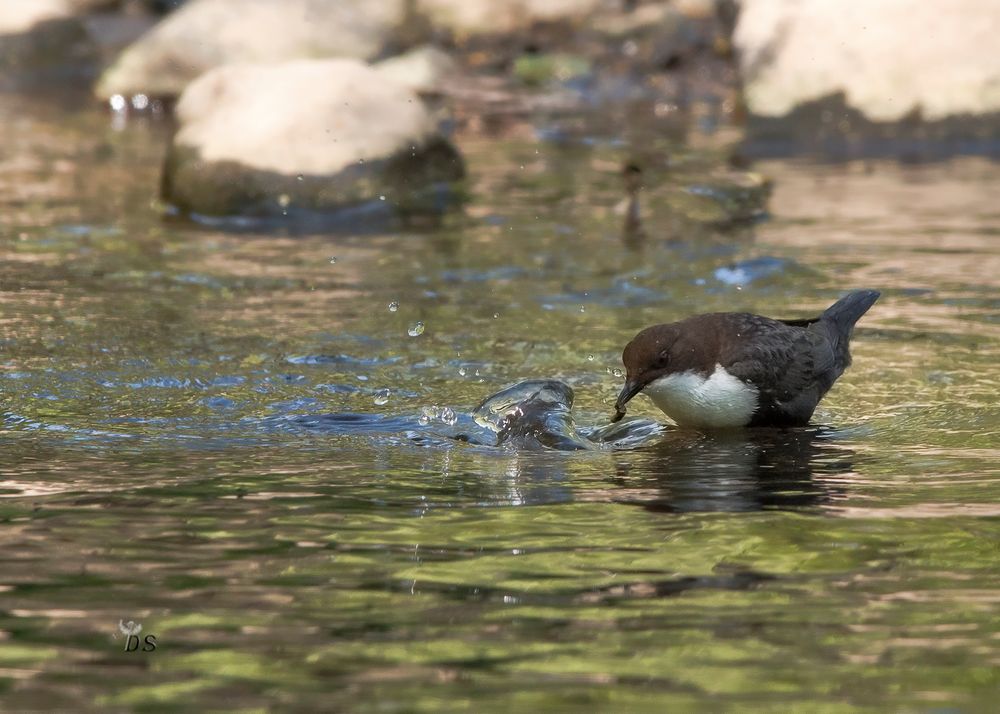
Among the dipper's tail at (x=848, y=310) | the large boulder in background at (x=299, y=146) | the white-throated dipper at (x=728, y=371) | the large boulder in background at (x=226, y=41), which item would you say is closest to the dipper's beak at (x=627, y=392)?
the white-throated dipper at (x=728, y=371)

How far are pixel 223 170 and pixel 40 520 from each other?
25.3 feet

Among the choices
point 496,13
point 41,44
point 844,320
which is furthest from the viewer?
point 41,44

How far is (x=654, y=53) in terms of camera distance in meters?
20.5

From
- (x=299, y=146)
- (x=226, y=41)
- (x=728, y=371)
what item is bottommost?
(x=728, y=371)

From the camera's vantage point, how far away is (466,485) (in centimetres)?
598

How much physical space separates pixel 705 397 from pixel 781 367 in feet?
1.31

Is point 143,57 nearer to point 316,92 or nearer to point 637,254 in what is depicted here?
point 316,92

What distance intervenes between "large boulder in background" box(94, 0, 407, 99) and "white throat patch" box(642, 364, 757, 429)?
42.7 ft

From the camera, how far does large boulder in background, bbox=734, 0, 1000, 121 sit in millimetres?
16375

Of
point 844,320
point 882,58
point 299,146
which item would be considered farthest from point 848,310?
point 882,58

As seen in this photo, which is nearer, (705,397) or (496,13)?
(705,397)

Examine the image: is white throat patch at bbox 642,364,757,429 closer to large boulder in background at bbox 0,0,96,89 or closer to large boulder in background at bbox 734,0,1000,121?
large boulder in background at bbox 734,0,1000,121

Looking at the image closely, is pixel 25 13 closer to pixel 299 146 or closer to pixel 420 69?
pixel 420 69
